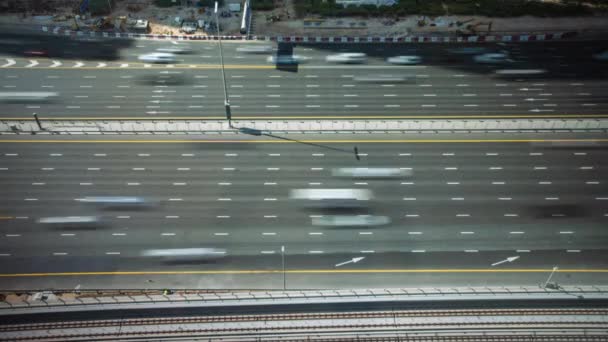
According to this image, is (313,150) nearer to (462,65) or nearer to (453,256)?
(453,256)

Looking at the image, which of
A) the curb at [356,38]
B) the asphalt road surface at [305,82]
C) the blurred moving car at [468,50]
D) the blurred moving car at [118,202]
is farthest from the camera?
the curb at [356,38]

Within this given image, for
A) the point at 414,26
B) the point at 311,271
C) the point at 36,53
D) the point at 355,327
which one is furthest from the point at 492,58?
the point at 36,53

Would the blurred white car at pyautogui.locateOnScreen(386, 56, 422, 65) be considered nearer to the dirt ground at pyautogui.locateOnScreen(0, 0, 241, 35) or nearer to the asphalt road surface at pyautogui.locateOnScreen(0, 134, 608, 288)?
the asphalt road surface at pyautogui.locateOnScreen(0, 134, 608, 288)

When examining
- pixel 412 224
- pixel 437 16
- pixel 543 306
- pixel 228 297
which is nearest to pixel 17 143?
pixel 228 297

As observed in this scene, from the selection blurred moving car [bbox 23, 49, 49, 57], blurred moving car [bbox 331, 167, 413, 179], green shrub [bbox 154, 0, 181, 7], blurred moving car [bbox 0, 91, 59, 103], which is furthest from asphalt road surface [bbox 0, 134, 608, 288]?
green shrub [bbox 154, 0, 181, 7]

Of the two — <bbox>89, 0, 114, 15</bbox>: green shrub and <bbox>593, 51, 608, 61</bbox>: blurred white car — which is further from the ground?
<bbox>89, 0, 114, 15</bbox>: green shrub

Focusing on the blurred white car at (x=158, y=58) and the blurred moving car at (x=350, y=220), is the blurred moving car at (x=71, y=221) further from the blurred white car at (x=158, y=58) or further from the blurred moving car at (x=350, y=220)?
the blurred white car at (x=158, y=58)

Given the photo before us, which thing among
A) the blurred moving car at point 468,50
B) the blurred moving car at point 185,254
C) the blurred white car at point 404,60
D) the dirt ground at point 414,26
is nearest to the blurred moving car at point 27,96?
the blurred moving car at point 185,254
